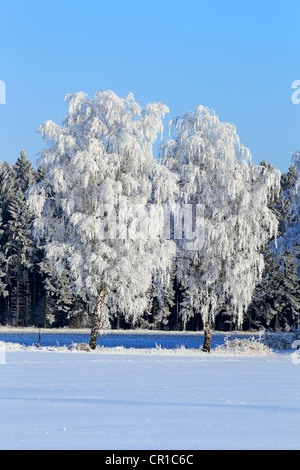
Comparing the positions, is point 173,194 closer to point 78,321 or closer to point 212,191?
point 212,191

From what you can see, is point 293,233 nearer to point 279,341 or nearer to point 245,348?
point 279,341

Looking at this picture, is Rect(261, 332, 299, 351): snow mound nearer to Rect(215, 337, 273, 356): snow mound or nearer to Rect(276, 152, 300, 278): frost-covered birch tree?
Rect(215, 337, 273, 356): snow mound

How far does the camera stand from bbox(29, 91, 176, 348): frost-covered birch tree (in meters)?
28.4

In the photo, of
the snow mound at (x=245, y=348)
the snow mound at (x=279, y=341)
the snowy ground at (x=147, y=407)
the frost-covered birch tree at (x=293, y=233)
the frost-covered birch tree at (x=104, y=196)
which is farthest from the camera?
the snow mound at (x=279, y=341)

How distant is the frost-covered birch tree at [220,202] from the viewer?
29438 mm

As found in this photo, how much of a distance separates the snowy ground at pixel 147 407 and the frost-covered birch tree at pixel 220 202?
31.0 feet

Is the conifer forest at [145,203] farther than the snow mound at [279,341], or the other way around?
the snow mound at [279,341]

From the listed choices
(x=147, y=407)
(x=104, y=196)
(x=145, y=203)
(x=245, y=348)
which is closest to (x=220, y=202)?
(x=145, y=203)

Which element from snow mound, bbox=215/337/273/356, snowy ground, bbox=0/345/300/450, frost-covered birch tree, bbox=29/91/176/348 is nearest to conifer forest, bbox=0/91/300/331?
frost-covered birch tree, bbox=29/91/176/348

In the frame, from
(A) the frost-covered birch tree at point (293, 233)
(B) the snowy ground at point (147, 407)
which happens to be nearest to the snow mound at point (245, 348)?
(A) the frost-covered birch tree at point (293, 233)

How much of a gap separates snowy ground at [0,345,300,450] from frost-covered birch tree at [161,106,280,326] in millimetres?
9441

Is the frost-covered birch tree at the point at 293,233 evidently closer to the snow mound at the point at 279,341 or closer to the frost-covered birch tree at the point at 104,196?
the snow mound at the point at 279,341

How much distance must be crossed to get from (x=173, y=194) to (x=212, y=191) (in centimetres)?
181
